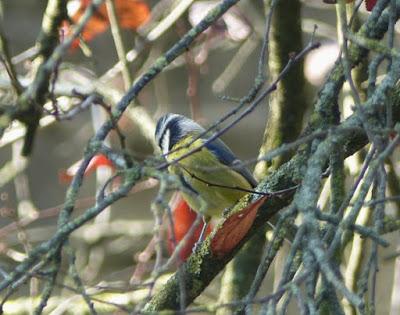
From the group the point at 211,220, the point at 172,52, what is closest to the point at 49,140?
the point at 211,220

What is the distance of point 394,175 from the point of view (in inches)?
130

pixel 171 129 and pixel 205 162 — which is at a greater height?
pixel 171 129

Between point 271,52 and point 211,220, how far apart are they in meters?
1.04

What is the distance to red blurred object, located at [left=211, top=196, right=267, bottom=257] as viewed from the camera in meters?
2.15

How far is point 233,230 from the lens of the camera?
2.34m

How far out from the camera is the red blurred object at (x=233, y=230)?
7.06 feet

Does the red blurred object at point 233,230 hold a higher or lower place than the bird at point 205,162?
lower

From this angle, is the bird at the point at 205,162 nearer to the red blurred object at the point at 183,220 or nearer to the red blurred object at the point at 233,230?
the red blurred object at the point at 183,220

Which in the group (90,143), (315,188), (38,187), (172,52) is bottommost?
(315,188)

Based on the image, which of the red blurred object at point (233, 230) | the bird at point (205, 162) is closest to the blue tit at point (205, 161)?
the bird at point (205, 162)

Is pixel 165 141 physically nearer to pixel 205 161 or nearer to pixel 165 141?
pixel 165 141

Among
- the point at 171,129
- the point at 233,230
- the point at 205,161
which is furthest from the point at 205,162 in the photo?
the point at 233,230

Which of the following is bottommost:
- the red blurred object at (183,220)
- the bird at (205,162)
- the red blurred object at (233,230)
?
the red blurred object at (233,230)

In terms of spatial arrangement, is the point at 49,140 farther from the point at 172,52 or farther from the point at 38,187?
the point at 172,52
